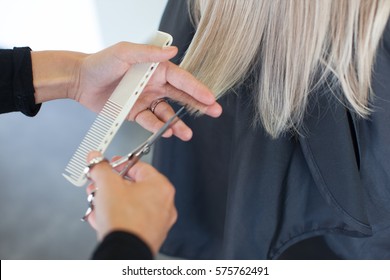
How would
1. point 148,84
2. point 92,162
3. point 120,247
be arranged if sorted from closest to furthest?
point 120,247
point 92,162
point 148,84

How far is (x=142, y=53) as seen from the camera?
666 mm

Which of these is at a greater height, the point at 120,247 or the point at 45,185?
the point at 120,247

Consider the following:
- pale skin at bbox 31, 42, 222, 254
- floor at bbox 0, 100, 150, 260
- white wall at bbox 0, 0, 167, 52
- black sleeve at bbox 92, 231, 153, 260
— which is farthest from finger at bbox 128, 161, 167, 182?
white wall at bbox 0, 0, 167, 52

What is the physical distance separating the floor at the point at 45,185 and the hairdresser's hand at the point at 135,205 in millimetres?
804

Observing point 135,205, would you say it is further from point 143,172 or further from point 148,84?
point 148,84

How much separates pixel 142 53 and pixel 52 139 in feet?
3.22

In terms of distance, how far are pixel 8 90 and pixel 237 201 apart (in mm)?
495

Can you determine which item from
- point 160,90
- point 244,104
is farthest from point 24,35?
point 244,104

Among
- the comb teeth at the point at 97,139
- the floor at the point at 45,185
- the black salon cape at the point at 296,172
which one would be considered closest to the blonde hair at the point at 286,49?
the black salon cape at the point at 296,172

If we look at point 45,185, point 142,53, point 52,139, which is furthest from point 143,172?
point 52,139

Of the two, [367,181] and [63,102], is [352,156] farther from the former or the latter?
[63,102]

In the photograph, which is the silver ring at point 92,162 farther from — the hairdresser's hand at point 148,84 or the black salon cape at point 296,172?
the black salon cape at point 296,172

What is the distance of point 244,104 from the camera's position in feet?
2.47

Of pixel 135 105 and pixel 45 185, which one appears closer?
pixel 135 105
